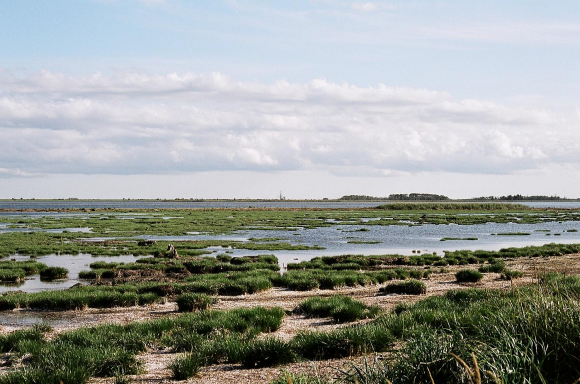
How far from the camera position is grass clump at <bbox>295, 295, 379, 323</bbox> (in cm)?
1570

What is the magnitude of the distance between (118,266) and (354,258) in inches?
576

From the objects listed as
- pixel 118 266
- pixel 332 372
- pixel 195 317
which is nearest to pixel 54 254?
pixel 118 266

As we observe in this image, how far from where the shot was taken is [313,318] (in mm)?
16297

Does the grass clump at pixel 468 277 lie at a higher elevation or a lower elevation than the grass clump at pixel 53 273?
higher

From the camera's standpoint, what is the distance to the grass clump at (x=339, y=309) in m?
15.7

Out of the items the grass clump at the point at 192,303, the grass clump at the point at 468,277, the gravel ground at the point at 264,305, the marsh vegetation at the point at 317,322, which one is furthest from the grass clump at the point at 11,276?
the grass clump at the point at 468,277

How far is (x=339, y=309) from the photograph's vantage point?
51.9ft

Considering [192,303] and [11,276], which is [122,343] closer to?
[192,303]

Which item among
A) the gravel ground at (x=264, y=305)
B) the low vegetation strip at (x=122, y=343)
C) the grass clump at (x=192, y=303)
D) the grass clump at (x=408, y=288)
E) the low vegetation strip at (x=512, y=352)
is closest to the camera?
the low vegetation strip at (x=512, y=352)

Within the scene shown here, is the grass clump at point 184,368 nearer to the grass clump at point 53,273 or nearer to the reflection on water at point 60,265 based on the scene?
the reflection on water at point 60,265

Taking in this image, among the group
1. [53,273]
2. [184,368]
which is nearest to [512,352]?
[184,368]

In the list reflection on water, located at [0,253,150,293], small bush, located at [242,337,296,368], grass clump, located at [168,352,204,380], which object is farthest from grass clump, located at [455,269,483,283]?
reflection on water, located at [0,253,150,293]

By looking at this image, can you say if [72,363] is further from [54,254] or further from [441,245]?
[441,245]

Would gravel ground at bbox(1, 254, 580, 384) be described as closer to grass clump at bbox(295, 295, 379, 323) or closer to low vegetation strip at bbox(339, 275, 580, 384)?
grass clump at bbox(295, 295, 379, 323)
